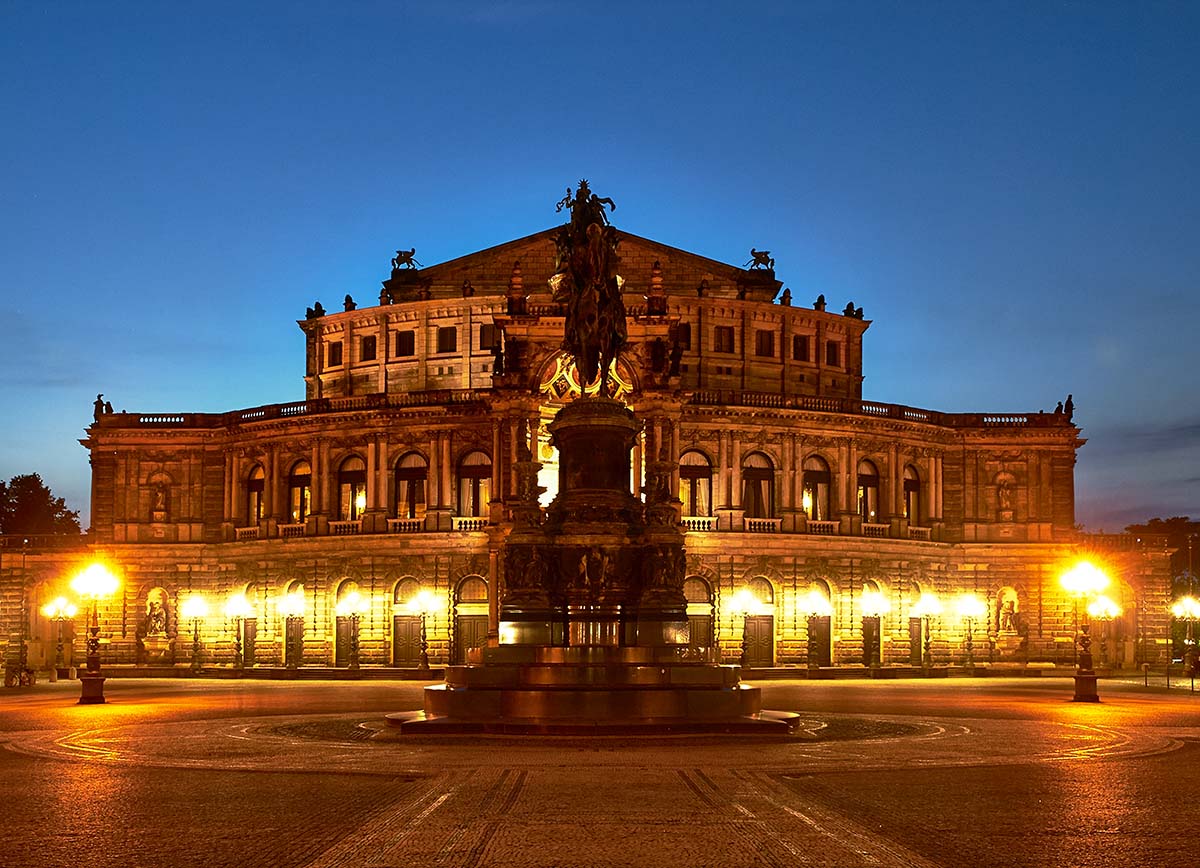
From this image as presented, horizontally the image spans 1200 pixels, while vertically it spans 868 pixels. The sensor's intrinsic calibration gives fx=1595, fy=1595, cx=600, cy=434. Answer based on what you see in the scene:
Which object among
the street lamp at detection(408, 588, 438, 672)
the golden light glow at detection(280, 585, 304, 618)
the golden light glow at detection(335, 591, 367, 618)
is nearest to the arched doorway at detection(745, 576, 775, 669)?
the street lamp at detection(408, 588, 438, 672)

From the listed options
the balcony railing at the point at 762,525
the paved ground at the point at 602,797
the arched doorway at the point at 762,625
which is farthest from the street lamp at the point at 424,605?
the paved ground at the point at 602,797

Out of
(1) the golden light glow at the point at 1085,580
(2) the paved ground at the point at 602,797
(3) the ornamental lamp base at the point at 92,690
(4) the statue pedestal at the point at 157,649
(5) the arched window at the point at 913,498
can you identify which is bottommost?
(4) the statue pedestal at the point at 157,649

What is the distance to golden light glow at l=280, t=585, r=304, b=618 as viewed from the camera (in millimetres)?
84500

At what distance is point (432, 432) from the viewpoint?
82938mm

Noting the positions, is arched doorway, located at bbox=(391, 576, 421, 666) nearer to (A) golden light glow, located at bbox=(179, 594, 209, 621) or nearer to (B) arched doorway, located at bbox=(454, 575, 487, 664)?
(B) arched doorway, located at bbox=(454, 575, 487, 664)

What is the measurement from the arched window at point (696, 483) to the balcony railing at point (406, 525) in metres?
13.7

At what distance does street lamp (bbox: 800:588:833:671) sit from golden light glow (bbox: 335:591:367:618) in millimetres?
22762

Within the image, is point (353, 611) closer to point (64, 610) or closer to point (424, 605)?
point (424, 605)

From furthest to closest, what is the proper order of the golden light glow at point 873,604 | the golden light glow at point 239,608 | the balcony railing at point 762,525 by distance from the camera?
the golden light glow at point 239,608
the golden light glow at point 873,604
the balcony railing at point 762,525

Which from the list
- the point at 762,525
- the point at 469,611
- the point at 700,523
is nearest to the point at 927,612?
the point at 762,525

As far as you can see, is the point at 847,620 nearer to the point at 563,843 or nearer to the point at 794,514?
the point at 794,514

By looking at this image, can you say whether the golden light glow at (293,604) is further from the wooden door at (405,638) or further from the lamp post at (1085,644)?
the lamp post at (1085,644)

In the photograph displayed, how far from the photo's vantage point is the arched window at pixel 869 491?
8669cm

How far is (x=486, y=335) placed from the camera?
89750mm
